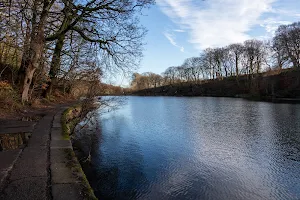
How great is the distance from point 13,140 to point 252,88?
41482 millimetres

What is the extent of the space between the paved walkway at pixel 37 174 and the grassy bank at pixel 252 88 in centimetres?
3384

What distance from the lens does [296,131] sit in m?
9.45

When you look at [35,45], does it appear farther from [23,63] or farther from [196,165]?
[196,165]

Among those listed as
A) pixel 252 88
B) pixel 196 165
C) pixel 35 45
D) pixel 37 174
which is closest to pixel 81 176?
→ pixel 37 174

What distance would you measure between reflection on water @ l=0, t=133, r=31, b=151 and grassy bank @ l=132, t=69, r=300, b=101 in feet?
110

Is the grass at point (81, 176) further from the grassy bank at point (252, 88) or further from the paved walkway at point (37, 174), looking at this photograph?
the grassy bank at point (252, 88)

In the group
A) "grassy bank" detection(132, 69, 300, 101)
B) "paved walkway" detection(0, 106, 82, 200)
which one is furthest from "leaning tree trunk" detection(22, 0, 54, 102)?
"grassy bank" detection(132, 69, 300, 101)

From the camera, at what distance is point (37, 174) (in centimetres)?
306

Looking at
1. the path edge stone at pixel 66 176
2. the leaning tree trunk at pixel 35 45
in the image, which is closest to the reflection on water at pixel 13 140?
the path edge stone at pixel 66 176

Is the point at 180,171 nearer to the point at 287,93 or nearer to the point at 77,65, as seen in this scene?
the point at 77,65

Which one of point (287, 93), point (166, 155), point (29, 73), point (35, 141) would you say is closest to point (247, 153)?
point (166, 155)

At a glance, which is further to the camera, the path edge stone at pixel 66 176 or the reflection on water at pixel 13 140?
the reflection on water at pixel 13 140

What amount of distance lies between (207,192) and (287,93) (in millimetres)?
35357

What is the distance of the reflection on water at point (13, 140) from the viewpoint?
14.4 ft
